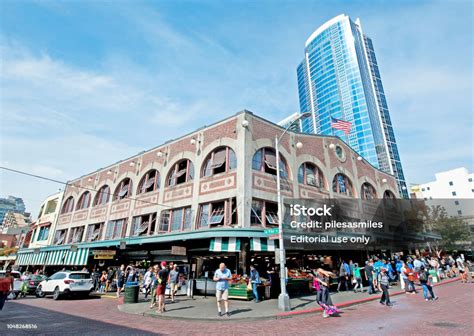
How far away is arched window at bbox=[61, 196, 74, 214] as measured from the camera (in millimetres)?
30448

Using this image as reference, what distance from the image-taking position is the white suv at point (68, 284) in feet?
52.3

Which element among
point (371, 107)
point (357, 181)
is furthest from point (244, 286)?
point (371, 107)

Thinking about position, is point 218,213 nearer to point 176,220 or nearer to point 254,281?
point 176,220

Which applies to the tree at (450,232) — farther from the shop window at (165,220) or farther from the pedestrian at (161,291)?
the pedestrian at (161,291)

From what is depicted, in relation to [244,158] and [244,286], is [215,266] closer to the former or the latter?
[244,286]

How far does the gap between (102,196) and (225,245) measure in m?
17.7

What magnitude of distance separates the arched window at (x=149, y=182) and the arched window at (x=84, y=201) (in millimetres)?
8854

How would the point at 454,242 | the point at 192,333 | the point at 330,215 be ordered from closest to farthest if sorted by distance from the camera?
the point at 192,333 → the point at 330,215 → the point at 454,242

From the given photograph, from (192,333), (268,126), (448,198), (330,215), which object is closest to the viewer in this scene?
(192,333)

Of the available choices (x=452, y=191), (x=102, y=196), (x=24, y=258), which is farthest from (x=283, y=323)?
(x=452, y=191)

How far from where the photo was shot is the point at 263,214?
1602 centimetres

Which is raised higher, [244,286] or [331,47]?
[331,47]

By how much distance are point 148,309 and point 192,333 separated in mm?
4684

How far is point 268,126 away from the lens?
18.6 m
